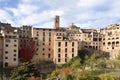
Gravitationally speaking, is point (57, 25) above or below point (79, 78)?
above

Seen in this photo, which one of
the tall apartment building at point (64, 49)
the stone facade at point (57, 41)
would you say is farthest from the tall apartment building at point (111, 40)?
the tall apartment building at point (64, 49)

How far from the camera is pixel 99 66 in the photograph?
68.2 meters

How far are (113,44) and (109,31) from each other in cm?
552

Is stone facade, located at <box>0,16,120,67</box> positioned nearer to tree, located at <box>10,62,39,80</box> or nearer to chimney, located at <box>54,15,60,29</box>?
chimney, located at <box>54,15,60,29</box>

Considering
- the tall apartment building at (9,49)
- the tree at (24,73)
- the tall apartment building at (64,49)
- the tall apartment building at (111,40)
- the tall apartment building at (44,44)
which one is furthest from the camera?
the tall apartment building at (111,40)

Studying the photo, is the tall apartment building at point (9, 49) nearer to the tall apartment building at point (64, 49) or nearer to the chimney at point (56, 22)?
the tall apartment building at point (64, 49)

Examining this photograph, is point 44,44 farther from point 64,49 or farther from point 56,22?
point 56,22

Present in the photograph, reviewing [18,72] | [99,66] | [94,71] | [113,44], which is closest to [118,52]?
[113,44]

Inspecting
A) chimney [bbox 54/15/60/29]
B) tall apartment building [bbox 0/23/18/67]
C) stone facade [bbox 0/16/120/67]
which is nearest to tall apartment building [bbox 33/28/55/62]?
stone facade [bbox 0/16/120/67]

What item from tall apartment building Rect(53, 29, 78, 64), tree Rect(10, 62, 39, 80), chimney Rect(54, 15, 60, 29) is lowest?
tree Rect(10, 62, 39, 80)

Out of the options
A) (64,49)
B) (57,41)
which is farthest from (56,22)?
(64,49)

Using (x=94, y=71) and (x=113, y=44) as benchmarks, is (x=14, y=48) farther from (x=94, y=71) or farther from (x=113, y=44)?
(x=113, y=44)

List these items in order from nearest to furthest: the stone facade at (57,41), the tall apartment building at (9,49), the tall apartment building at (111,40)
Result: the tall apartment building at (9,49)
the stone facade at (57,41)
the tall apartment building at (111,40)

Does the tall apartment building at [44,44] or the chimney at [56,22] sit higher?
the chimney at [56,22]
